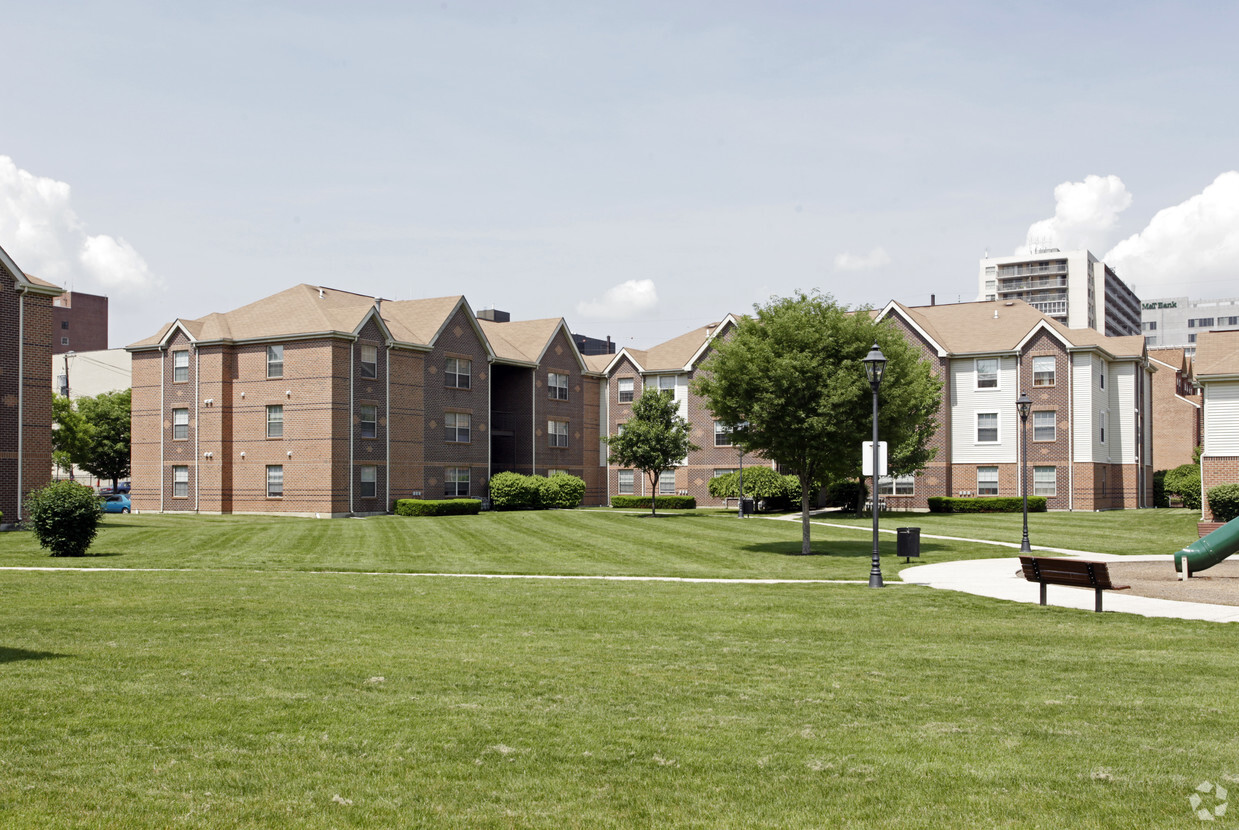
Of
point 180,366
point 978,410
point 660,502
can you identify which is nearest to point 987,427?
point 978,410

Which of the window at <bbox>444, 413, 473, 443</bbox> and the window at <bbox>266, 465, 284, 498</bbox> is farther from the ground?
the window at <bbox>444, 413, 473, 443</bbox>

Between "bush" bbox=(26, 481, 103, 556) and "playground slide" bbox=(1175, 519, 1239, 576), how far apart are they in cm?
2583

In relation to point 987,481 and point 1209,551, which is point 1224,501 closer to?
point 1209,551

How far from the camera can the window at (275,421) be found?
53.1 m

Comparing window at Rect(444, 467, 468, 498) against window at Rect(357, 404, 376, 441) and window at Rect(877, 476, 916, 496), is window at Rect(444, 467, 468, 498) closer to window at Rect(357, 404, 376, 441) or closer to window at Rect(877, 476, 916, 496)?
window at Rect(357, 404, 376, 441)

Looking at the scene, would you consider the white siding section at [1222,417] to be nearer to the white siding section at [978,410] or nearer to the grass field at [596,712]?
the white siding section at [978,410]

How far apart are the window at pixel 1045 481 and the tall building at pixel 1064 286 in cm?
10297

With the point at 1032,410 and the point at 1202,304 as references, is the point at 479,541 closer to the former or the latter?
the point at 1032,410

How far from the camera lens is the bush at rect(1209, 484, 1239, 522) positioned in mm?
37625

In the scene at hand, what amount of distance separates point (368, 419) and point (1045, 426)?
3721 cm

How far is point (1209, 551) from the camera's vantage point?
22.5 metres

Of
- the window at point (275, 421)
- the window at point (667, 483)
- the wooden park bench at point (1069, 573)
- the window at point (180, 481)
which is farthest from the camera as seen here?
the window at point (667, 483)

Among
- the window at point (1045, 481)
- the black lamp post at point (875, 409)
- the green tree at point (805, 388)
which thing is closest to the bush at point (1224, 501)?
the green tree at point (805, 388)

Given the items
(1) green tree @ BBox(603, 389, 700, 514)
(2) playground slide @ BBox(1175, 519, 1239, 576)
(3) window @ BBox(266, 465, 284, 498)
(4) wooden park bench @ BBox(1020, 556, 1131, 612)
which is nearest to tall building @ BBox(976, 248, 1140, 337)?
(1) green tree @ BBox(603, 389, 700, 514)
